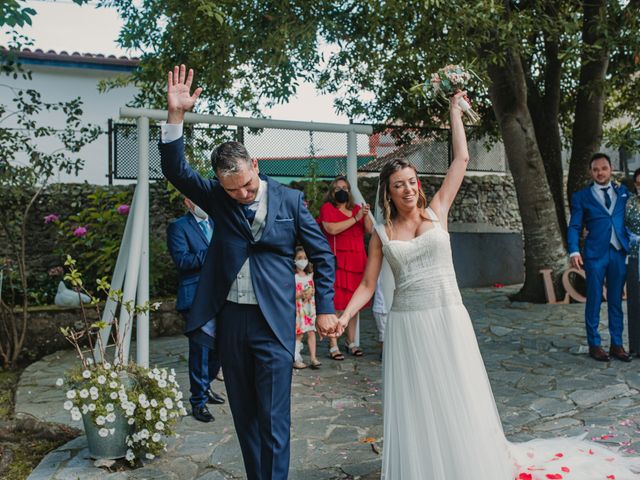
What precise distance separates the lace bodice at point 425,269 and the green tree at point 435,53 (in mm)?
2056

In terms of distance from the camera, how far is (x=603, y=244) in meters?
7.41

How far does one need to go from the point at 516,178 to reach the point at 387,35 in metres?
4.39

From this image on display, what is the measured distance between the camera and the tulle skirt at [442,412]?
3.85m

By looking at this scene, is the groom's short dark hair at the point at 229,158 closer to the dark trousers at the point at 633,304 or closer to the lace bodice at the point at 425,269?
the lace bodice at the point at 425,269

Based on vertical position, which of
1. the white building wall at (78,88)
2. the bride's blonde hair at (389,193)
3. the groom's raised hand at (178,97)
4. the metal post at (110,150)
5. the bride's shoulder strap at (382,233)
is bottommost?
the bride's shoulder strap at (382,233)

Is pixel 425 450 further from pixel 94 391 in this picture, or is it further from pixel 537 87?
pixel 537 87

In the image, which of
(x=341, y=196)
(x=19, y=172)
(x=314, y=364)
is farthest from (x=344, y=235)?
(x=19, y=172)

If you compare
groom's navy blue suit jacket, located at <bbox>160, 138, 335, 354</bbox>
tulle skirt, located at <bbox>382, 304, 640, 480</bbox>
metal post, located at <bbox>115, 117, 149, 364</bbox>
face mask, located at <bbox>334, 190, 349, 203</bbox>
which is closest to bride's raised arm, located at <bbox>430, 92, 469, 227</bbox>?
tulle skirt, located at <bbox>382, 304, 640, 480</bbox>

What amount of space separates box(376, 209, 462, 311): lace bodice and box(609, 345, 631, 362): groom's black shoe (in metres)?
4.09

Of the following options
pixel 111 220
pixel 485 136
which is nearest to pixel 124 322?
pixel 111 220

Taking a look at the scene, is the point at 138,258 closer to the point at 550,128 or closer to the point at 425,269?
the point at 425,269

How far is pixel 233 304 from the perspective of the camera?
3750 millimetres

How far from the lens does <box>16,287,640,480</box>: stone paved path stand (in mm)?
4703

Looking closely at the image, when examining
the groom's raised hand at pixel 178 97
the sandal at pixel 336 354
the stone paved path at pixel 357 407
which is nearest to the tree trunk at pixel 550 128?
the stone paved path at pixel 357 407
